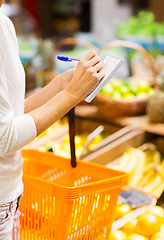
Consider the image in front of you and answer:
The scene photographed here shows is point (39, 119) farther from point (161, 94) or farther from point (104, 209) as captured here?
point (161, 94)

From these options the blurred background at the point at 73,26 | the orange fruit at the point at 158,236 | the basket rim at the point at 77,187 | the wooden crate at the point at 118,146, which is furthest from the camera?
the blurred background at the point at 73,26

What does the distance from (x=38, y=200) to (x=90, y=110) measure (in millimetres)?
1803

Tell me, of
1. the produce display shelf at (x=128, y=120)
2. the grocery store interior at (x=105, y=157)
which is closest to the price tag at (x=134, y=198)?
the grocery store interior at (x=105, y=157)

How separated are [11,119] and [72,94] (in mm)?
231

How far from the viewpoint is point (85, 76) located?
1160 mm

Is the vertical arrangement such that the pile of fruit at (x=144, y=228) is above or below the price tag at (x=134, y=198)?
above

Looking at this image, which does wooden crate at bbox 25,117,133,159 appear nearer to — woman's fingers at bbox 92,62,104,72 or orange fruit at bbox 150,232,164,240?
orange fruit at bbox 150,232,164,240

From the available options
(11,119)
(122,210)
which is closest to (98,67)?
(11,119)

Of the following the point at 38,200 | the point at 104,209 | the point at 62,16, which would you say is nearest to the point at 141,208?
the point at 104,209

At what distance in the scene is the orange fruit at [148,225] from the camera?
169 cm

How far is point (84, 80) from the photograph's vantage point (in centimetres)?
116

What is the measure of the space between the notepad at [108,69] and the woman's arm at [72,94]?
18 mm

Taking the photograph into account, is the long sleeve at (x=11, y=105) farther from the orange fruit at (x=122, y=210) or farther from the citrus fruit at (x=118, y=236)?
the orange fruit at (x=122, y=210)

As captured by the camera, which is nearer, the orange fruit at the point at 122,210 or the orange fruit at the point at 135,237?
the orange fruit at the point at 135,237
